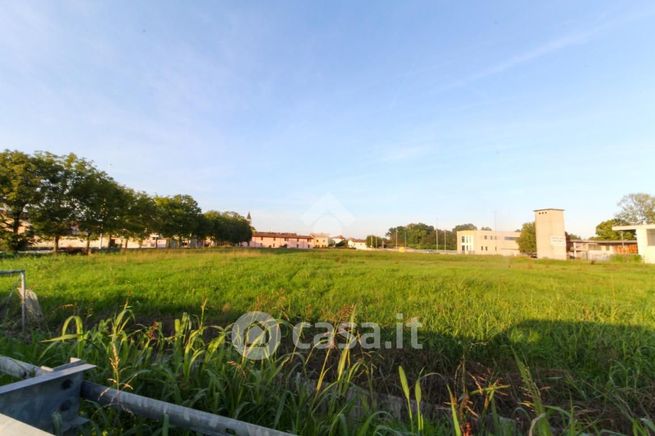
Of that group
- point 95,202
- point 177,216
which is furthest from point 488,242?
point 95,202

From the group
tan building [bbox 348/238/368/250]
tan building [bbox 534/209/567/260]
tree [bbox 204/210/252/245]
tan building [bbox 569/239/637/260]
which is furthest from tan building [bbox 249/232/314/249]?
tan building [bbox 534/209/567/260]

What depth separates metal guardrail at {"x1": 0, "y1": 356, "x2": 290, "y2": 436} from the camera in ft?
3.31

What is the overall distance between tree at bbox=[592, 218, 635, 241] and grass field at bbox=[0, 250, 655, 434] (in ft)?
191

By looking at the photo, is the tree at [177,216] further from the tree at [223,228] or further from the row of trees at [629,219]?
the row of trees at [629,219]

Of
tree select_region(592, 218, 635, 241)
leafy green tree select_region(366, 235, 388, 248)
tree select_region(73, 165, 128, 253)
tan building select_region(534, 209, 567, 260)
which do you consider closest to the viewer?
tree select_region(73, 165, 128, 253)

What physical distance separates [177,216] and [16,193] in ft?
75.4

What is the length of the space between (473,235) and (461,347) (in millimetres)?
50035

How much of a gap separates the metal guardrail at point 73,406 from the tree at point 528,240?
54.5 metres

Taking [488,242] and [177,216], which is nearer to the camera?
[177,216]

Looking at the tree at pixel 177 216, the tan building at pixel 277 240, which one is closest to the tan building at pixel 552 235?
the tree at pixel 177 216

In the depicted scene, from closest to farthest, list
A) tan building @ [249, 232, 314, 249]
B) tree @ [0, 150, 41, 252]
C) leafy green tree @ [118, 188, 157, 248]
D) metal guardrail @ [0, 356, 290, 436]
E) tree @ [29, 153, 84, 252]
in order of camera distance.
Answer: metal guardrail @ [0, 356, 290, 436]
tree @ [0, 150, 41, 252]
tree @ [29, 153, 84, 252]
leafy green tree @ [118, 188, 157, 248]
tan building @ [249, 232, 314, 249]

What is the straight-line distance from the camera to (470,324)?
443 centimetres

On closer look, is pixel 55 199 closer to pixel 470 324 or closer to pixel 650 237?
pixel 470 324

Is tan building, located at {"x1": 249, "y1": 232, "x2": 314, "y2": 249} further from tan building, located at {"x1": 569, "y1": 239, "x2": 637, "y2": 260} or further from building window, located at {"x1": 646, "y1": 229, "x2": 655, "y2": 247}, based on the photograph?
building window, located at {"x1": 646, "y1": 229, "x2": 655, "y2": 247}
